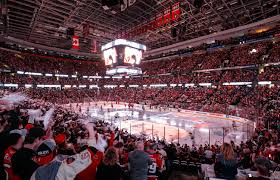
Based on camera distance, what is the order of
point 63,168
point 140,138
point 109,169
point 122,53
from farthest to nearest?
point 122,53 → point 140,138 → point 109,169 → point 63,168

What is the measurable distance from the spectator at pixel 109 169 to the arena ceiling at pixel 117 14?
743 inches

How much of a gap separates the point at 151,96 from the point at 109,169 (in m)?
38.7

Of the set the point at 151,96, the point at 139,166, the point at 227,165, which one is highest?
the point at 139,166

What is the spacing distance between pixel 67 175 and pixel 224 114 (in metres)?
23.5

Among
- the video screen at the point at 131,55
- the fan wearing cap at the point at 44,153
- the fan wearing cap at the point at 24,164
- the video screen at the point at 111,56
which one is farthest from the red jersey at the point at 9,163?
the video screen at the point at 111,56

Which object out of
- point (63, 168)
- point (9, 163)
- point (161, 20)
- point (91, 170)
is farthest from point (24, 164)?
point (161, 20)

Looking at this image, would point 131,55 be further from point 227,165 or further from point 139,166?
point 139,166

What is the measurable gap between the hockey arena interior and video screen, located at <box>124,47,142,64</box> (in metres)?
0.14

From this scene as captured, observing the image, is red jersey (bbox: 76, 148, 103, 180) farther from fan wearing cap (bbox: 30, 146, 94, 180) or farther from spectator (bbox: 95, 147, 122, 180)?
fan wearing cap (bbox: 30, 146, 94, 180)

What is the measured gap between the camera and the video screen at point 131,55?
878 inches

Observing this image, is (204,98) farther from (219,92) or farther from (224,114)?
(224,114)

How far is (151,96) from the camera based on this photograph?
40.9 m

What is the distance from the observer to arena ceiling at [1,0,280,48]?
63.4 ft

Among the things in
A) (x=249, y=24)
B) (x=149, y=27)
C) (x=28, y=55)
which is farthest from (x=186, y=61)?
(x=28, y=55)
